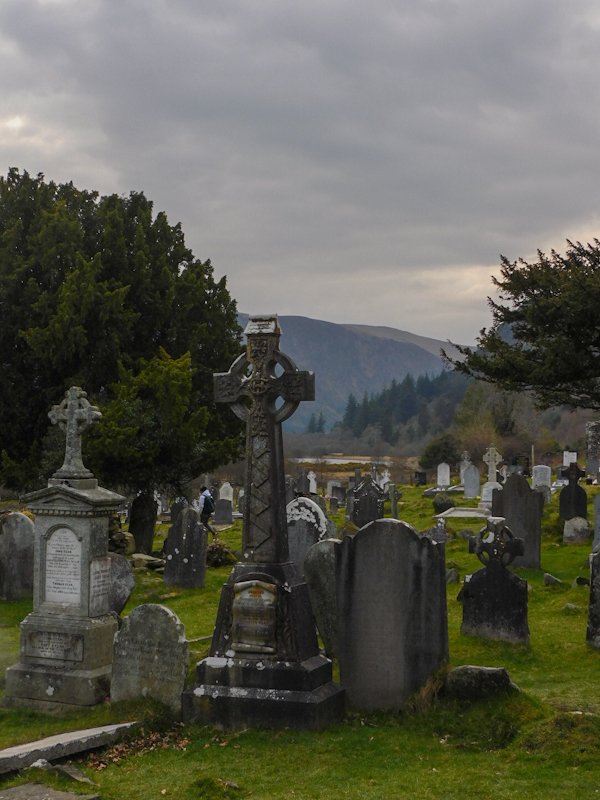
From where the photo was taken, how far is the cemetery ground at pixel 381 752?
6.68m

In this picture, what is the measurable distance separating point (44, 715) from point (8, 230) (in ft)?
49.2

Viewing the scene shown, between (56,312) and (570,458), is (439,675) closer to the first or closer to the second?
(56,312)

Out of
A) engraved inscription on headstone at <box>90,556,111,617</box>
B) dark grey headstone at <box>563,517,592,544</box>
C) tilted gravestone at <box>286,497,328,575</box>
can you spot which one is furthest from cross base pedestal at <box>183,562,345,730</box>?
dark grey headstone at <box>563,517,592,544</box>

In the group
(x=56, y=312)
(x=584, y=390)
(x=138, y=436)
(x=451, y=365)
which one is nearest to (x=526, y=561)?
(x=584, y=390)

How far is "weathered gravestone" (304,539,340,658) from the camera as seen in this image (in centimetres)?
1021

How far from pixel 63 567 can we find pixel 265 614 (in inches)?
132

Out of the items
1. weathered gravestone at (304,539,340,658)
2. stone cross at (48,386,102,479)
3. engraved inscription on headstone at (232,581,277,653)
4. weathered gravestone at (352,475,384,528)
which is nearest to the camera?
engraved inscription on headstone at (232,581,277,653)

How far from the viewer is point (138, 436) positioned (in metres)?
19.9

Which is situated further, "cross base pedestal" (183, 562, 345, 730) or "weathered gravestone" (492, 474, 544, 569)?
"weathered gravestone" (492, 474, 544, 569)

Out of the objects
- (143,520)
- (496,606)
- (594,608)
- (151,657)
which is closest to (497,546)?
(496,606)

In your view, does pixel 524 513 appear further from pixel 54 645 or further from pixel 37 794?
pixel 37 794

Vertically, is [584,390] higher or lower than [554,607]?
higher

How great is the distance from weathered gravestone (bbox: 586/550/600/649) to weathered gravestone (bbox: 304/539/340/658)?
3299 mm

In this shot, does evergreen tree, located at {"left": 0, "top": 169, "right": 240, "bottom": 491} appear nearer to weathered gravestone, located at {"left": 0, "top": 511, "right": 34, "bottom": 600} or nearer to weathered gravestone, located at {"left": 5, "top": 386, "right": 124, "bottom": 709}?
weathered gravestone, located at {"left": 0, "top": 511, "right": 34, "bottom": 600}
